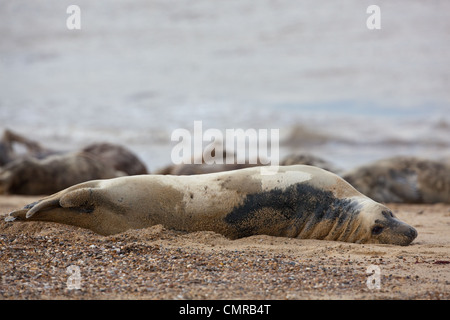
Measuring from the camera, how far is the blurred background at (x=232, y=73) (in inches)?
809

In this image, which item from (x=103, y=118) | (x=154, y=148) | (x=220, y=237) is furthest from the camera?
(x=103, y=118)

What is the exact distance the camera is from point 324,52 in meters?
27.3

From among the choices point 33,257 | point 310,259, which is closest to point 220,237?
point 310,259

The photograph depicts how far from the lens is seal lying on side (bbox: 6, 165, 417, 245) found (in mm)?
5125

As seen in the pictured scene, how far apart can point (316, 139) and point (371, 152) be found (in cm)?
215

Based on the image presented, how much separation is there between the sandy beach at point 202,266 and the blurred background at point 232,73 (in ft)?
38.8

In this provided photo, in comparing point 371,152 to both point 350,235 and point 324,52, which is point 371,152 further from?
point 350,235
